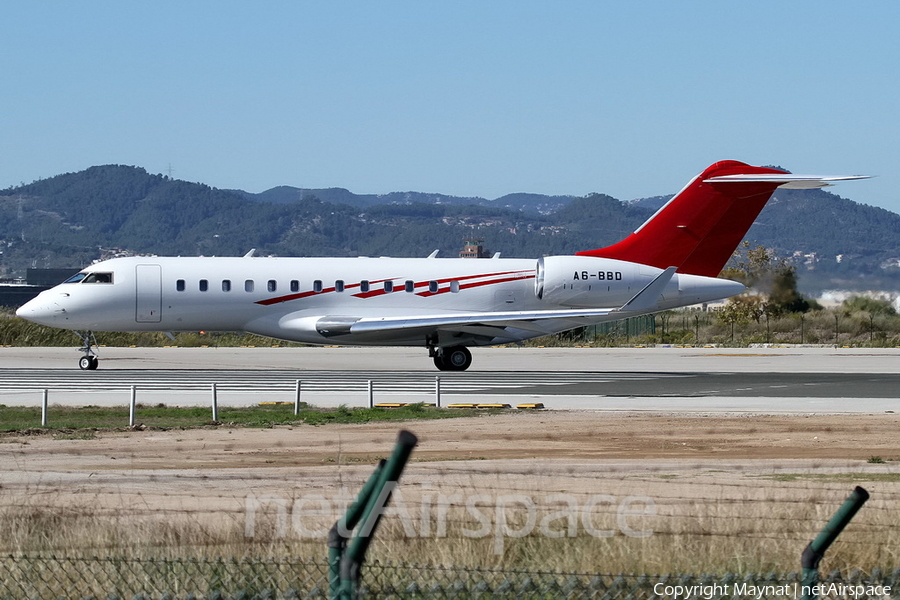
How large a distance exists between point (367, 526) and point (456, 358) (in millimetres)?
31693

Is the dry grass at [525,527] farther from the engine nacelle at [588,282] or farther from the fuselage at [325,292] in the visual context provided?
the engine nacelle at [588,282]

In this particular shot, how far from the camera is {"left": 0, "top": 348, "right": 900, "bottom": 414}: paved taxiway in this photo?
2817 cm

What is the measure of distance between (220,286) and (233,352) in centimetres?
1380

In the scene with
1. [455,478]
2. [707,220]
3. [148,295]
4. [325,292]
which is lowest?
[455,478]

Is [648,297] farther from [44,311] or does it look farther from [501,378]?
Result: [44,311]

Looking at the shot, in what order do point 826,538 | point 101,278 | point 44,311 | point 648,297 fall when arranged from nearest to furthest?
point 826,538
point 648,297
point 44,311
point 101,278

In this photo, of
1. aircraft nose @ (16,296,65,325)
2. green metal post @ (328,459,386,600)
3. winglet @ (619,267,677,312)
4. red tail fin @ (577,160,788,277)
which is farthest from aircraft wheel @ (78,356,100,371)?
green metal post @ (328,459,386,600)

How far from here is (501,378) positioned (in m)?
35.2

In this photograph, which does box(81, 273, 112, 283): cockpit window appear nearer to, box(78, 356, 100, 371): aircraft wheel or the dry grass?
box(78, 356, 100, 371): aircraft wheel

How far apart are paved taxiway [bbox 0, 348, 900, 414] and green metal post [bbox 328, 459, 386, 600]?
1982cm

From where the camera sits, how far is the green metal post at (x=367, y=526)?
6344 millimetres

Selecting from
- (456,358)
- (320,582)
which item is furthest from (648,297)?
(320,582)

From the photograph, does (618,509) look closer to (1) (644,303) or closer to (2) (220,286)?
(1) (644,303)

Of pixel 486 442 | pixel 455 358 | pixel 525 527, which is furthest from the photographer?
pixel 455 358
